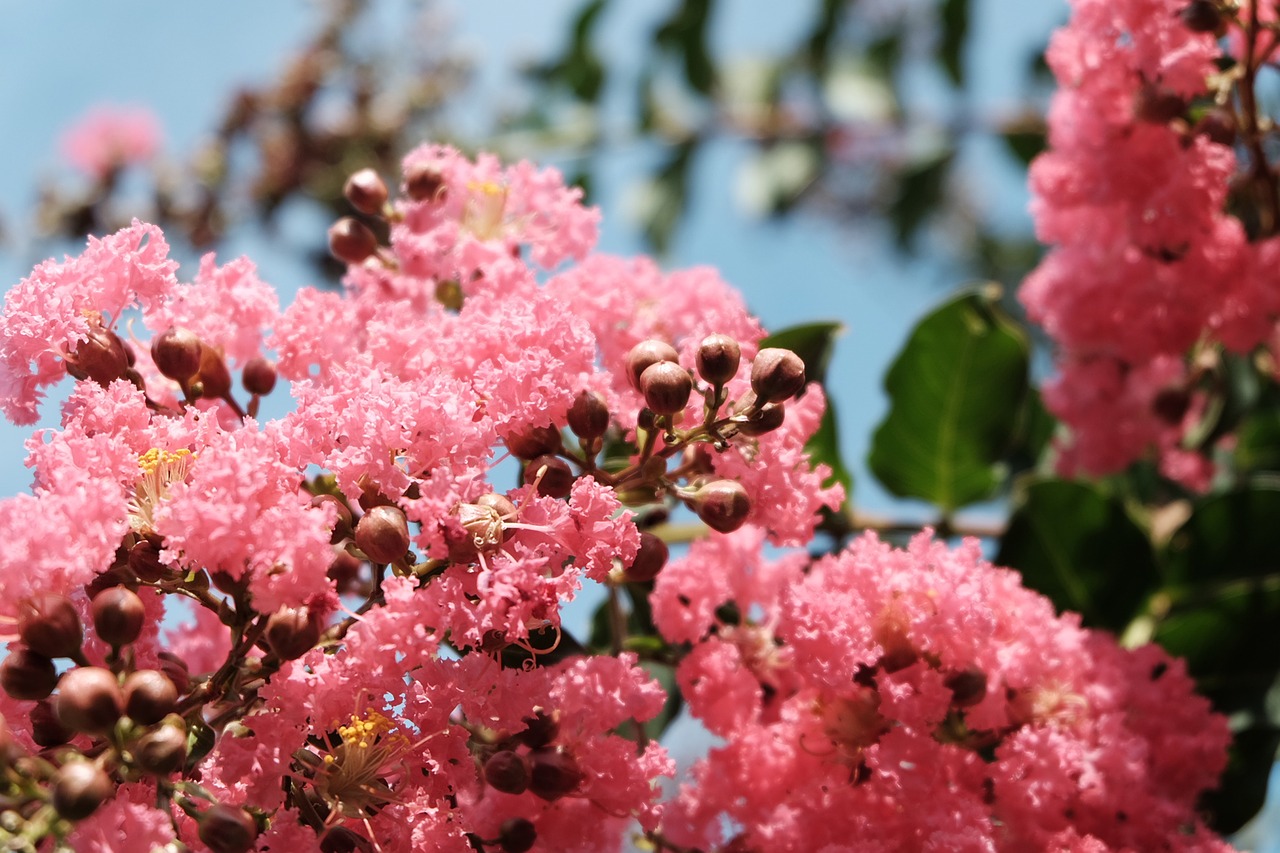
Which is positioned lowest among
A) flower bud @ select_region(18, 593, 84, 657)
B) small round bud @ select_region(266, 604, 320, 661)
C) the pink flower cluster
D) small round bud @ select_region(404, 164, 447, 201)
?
flower bud @ select_region(18, 593, 84, 657)

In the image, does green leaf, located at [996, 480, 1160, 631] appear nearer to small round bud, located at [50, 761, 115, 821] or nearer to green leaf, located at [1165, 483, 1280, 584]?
green leaf, located at [1165, 483, 1280, 584]

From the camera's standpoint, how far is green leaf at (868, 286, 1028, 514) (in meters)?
1.84

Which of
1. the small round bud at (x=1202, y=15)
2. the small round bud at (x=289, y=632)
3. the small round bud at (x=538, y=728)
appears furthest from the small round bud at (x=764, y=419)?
the small round bud at (x=1202, y=15)

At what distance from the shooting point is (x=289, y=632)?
1.00 metres

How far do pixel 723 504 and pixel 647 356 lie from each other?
162mm

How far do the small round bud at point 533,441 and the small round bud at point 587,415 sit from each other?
2 centimetres

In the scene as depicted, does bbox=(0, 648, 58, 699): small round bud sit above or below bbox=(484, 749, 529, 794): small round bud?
below

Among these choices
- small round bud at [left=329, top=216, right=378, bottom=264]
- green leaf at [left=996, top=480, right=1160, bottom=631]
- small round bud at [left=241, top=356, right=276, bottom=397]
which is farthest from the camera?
green leaf at [left=996, top=480, right=1160, bottom=631]

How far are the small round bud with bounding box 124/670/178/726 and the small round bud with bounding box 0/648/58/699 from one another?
0.09 metres

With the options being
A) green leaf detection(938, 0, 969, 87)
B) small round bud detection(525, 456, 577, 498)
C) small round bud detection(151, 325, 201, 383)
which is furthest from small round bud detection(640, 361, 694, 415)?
green leaf detection(938, 0, 969, 87)

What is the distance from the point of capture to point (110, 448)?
1063 millimetres

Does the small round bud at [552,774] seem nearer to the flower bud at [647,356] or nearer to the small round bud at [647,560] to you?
the small round bud at [647,560]

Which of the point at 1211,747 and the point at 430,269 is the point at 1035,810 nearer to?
the point at 1211,747

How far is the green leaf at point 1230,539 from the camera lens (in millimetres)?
1809
